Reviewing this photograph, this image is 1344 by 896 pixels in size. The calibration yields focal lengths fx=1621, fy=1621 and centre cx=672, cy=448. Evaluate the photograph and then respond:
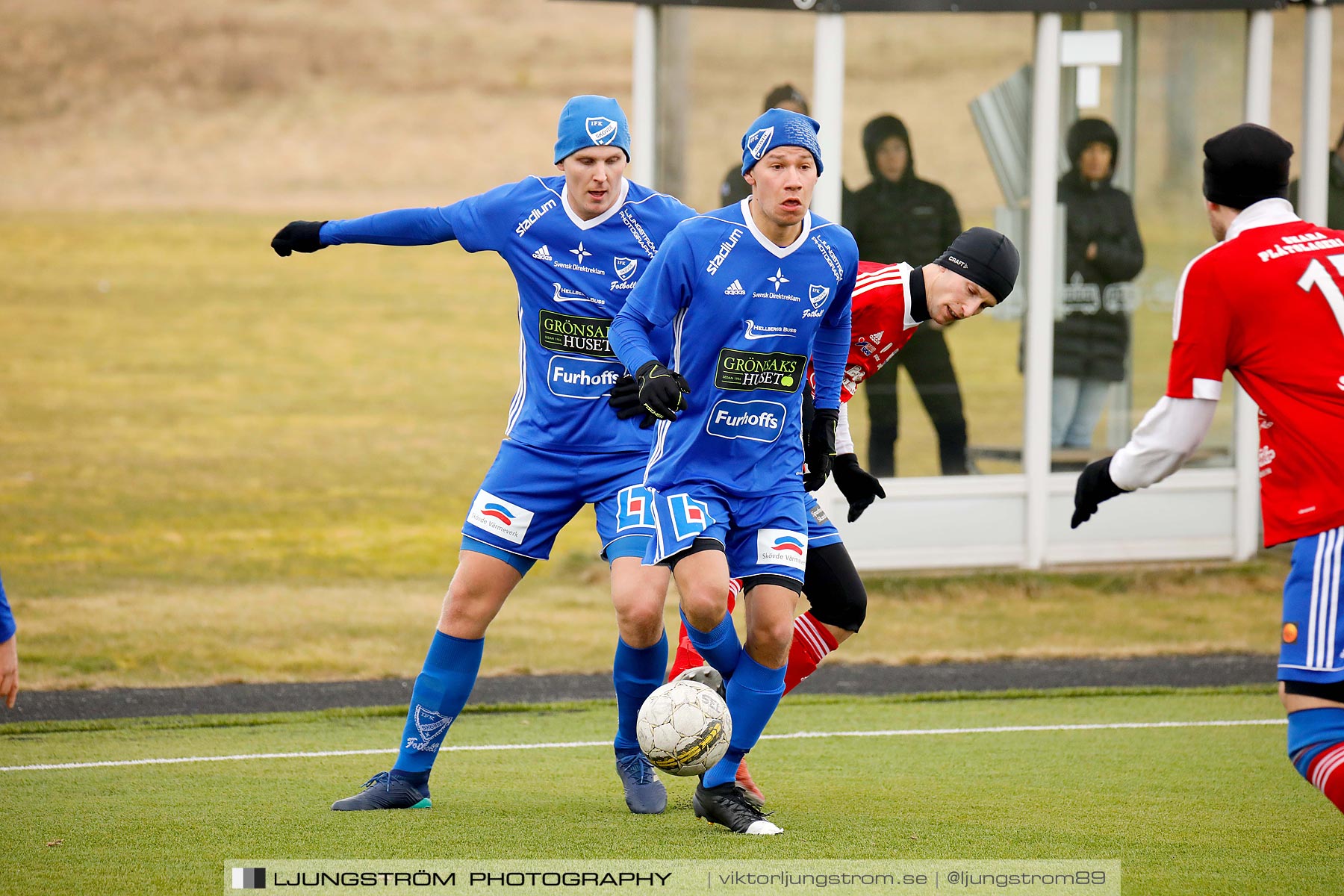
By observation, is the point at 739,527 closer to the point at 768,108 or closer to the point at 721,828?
the point at 721,828

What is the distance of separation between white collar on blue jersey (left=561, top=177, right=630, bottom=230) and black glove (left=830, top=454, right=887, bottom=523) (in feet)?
3.58

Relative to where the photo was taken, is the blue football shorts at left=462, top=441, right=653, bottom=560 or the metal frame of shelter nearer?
the blue football shorts at left=462, top=441, right=653, bottom=560

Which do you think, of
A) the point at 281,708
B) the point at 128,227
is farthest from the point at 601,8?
the point at 281,708

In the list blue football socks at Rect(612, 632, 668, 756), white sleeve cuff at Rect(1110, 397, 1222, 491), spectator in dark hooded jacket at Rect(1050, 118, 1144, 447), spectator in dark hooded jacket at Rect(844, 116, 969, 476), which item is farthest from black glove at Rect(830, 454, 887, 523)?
spectator in dark hooded jacket at Rect(1050, 118, 1144, 447)

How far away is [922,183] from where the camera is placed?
10164mm

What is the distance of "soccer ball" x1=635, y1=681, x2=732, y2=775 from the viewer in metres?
4.67

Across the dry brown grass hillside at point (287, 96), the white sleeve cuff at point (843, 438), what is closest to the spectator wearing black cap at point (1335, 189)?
the white sleeve cuff at point (843, 438)

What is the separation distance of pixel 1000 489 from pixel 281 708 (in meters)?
4.68

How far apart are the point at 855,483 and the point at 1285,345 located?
168 cm

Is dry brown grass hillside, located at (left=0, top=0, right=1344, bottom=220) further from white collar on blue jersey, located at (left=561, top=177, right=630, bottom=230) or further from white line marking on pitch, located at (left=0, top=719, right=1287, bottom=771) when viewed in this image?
white collar on blue jersey, located at (left=561, top=177, right=630, bottom=230)

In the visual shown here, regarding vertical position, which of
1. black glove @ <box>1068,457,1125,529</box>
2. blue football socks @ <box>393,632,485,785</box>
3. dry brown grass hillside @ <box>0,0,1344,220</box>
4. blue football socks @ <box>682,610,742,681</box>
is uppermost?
dry brown grass hillside @ <box>0,0,1344,220</box>

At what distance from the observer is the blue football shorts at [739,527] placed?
15.8 ft

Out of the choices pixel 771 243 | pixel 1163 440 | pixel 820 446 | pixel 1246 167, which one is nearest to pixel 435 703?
pixel 820 446

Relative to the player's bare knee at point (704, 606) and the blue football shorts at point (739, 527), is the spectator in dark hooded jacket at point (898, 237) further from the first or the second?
the player's bare knee at point (704, 606)
